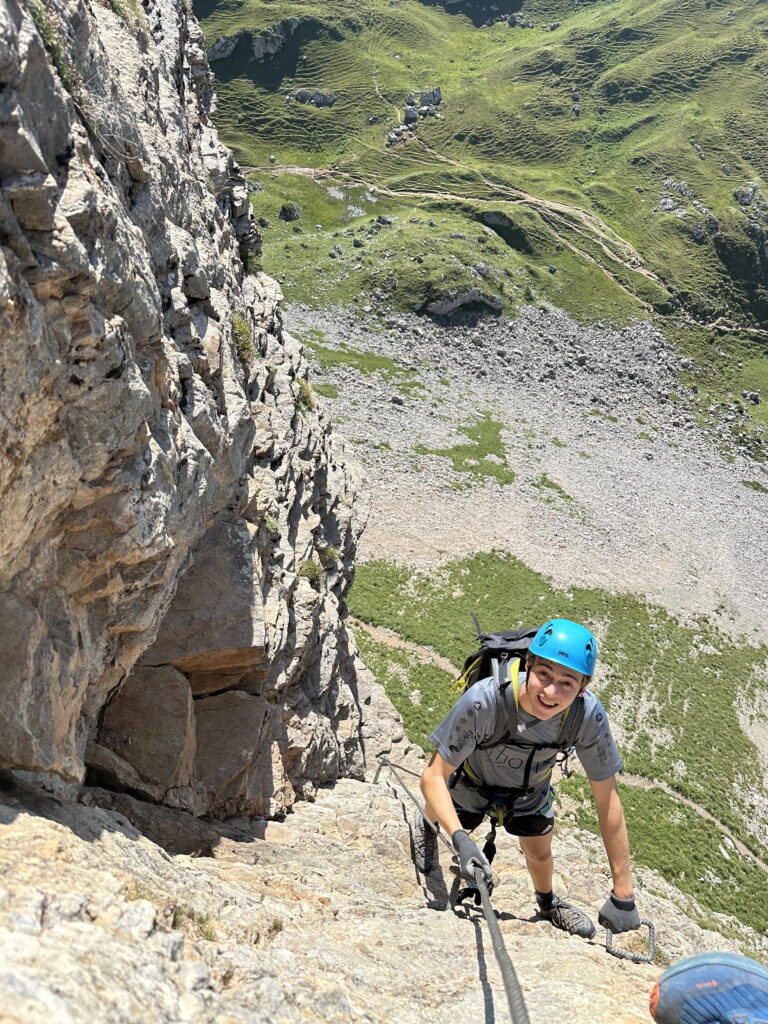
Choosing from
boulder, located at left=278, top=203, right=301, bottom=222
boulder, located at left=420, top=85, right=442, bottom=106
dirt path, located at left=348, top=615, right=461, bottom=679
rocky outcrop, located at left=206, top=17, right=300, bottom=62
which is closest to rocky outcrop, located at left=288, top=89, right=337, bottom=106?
rocky outcrop, located at left=206, top=17, right=300, bottom=62

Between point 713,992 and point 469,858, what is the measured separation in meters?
2.56

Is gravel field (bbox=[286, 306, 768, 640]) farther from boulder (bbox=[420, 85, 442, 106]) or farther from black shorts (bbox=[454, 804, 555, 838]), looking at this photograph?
boulder (bbox=[420, 85, 442, 106])

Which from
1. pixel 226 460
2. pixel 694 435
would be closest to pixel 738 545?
pixel 694 435

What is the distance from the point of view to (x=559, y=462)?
60312 millimetres

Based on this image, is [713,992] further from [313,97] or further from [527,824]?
[313,97]

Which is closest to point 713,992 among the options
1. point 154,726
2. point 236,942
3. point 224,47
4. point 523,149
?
point 236,942

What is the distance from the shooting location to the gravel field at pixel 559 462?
4653 cm

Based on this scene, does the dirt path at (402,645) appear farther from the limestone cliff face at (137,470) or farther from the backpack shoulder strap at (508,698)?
the backpack shoulder strap at (508,698)

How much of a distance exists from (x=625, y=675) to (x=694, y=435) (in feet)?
163

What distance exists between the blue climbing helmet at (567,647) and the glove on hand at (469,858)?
2.22 meters

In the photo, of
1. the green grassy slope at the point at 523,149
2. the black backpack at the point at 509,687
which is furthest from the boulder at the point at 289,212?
the black backpack at the point at 509,687

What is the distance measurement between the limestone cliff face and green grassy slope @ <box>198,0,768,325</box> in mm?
68363

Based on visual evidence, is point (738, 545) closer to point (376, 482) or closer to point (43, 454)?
point (376, 482)

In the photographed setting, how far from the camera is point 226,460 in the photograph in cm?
1367
